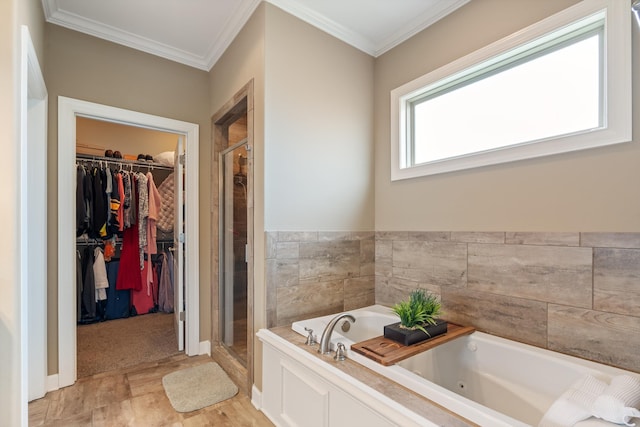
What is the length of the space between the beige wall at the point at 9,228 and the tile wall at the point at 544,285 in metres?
2.29

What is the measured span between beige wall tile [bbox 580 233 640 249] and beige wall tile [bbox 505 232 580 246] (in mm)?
37

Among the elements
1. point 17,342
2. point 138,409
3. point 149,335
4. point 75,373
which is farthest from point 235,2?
point 149,335

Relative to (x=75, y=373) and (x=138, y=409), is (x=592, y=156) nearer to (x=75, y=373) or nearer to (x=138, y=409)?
(x=138, y=409)

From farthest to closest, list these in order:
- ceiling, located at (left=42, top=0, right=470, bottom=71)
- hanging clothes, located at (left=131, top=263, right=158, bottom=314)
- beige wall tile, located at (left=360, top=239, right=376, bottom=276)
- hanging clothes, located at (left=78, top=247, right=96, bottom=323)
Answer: hanging clothes, located at (left=131, top=263, right=158, bottom=314) < hanging clothes, located at (left=78, top=247, right=96, bottom=323) < beige wall tile, located at (left=360, top=239, right=376, bottom=276) < ceiling, located at (left=42, top=0, right=470, bottom=71)

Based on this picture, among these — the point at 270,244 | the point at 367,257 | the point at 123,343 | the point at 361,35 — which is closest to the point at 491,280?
the point at 367,257

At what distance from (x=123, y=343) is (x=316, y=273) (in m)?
2.26

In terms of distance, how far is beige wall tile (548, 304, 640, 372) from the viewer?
142 cm

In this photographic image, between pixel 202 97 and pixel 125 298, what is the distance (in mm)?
2736

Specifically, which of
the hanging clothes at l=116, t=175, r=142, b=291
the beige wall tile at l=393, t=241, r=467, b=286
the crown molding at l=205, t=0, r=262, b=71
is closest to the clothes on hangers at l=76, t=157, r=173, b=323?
the hanging clothes at l=116, t=175, r=142, b=291

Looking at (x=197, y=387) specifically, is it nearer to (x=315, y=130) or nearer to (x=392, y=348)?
(x=392, y=348)

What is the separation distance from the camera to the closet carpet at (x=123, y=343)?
2623 millimetres

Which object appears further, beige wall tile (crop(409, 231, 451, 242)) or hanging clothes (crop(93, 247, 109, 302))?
hanging clothes (crop(93, 247, 109, 302))

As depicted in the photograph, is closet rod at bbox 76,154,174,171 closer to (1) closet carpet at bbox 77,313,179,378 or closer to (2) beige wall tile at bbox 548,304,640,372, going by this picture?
(1) closet carpet at bbox 77,313,179,378

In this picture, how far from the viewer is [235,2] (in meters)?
2.11
